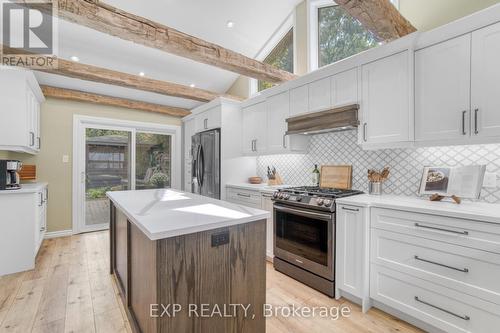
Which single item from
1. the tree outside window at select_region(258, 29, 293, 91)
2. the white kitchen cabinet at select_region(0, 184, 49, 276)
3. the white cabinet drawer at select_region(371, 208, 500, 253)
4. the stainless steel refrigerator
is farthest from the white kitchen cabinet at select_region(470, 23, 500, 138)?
the white kitchen cabinet at select_region(0, 184, 49, 276)

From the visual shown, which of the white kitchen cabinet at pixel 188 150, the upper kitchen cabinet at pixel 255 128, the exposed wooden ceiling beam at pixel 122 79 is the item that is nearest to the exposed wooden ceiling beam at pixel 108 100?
the white kitchen cabinet at pixel 188 150

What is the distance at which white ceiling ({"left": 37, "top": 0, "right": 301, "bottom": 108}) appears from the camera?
316cm

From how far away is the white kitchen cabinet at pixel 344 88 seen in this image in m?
2.48

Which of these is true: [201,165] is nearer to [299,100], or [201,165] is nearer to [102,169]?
[102,169]

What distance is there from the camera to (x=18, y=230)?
2.77 m

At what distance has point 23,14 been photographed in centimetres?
276

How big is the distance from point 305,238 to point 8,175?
11.5 feet

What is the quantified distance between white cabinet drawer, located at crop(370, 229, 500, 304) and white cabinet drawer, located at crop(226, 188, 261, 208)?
1.60m

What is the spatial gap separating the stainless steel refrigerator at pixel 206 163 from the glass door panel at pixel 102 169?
1.41 meters

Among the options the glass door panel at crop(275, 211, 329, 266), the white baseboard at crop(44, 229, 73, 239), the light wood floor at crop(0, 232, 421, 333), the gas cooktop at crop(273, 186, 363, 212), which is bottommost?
the light wood floor at crop(0, 232, 421, 333)

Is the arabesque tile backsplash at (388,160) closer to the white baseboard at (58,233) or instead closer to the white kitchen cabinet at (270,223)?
the white kitchen cabinet at (270,223)

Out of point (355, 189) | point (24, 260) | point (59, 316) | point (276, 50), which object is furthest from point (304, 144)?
point (24, 260)

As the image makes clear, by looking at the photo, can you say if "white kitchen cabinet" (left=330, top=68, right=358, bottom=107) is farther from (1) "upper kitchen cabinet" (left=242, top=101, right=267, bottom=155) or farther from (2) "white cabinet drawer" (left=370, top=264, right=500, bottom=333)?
(2) "white cabinet drawer" (left=370, top=264, right=500, bottom=333)

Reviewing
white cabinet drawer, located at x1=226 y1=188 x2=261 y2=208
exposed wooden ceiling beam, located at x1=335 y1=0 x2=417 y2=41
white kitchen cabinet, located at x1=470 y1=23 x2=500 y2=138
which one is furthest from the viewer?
white cabinet drawer, located at x1=226 y1=188 x2=261 y2=208
